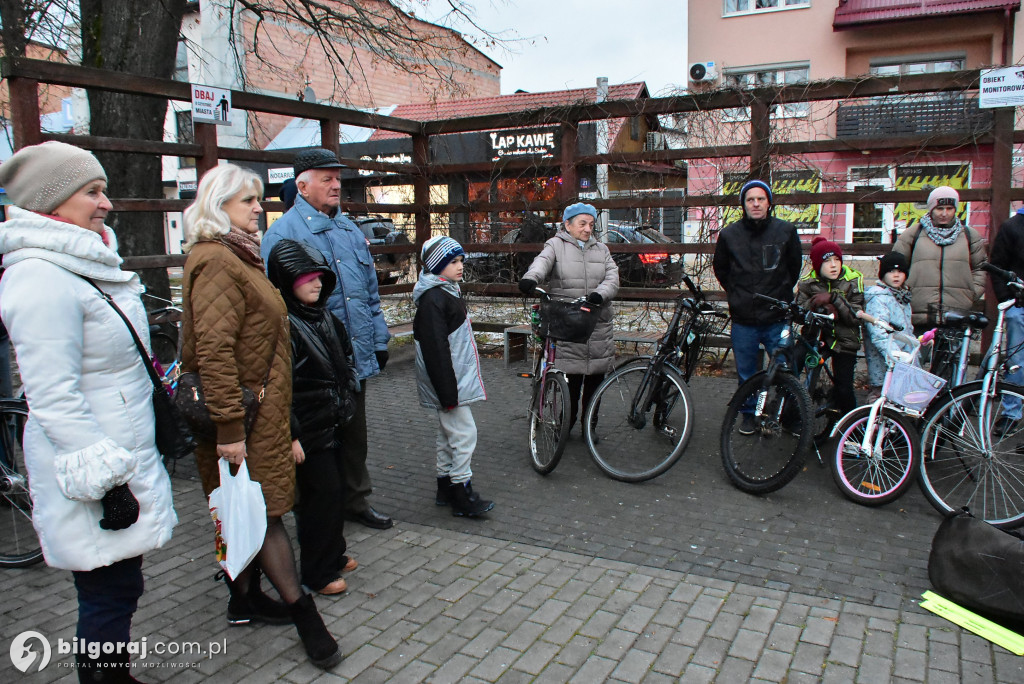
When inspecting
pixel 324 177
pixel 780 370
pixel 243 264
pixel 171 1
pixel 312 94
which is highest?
pixel 312 94

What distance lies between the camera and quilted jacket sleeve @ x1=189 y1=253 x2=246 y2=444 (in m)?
2.85

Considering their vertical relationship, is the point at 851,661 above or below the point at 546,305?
below

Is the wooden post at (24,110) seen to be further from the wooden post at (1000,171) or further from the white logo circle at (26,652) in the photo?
the wooden post at (1000,171)

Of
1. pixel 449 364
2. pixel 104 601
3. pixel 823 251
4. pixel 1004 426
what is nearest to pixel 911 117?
pixel 823 251

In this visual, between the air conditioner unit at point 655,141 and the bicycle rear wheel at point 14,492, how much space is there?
6.36m

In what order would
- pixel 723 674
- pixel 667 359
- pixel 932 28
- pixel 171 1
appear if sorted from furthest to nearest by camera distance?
pixel 932 28
pixel 171 1
pixel 667 359
pixel 723 674

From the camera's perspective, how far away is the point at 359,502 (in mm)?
4559

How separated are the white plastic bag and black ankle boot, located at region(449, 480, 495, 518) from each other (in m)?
1.80

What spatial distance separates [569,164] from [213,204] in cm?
624

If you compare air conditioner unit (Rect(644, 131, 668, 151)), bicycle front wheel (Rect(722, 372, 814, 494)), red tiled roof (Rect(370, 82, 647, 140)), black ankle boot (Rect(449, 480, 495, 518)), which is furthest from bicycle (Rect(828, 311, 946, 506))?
red tiled roof (Rect(370, 82, 647, 140))

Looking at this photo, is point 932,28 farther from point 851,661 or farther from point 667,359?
point 851,661

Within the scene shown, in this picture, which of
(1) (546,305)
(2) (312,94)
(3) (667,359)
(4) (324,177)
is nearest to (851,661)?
(3) (667,359)

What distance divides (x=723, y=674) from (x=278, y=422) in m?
1.99

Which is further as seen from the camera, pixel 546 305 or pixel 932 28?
pixel 932 28
